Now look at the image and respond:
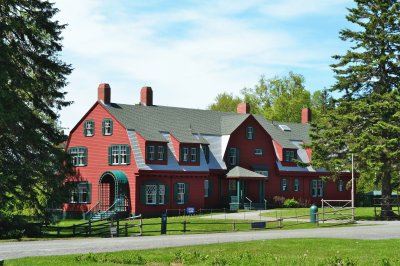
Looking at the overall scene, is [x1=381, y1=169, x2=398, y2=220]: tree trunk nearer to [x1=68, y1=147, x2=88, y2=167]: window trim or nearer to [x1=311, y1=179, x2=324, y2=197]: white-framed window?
[x1=311, y1=179, x2=324, y2=197]: white-framed window

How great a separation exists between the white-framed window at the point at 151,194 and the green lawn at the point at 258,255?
3262 centimetres

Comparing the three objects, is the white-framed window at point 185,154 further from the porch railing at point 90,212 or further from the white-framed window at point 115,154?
the porch railing at point 90,212

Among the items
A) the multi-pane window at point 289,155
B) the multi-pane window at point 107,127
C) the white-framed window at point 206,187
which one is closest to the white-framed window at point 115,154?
the multi-pane window at point 107,127

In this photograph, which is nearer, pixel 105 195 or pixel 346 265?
pixel 346 265

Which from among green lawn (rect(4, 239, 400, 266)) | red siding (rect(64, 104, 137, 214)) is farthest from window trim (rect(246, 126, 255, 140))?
green lawn (rect(4, 239, 400, 266))

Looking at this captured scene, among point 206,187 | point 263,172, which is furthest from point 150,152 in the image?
point 263,172

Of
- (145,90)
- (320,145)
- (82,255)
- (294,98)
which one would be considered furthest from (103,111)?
(294,98)

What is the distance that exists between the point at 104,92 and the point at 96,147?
5207mm

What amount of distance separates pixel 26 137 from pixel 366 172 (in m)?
26.6

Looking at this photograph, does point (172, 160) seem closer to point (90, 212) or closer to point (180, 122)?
point (180, 122)

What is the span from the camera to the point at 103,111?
63.8m

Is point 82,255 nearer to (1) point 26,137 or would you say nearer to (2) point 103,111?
(1) point 26,137

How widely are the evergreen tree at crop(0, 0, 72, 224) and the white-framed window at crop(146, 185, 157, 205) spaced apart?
21417mm

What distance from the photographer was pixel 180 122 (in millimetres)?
68375
